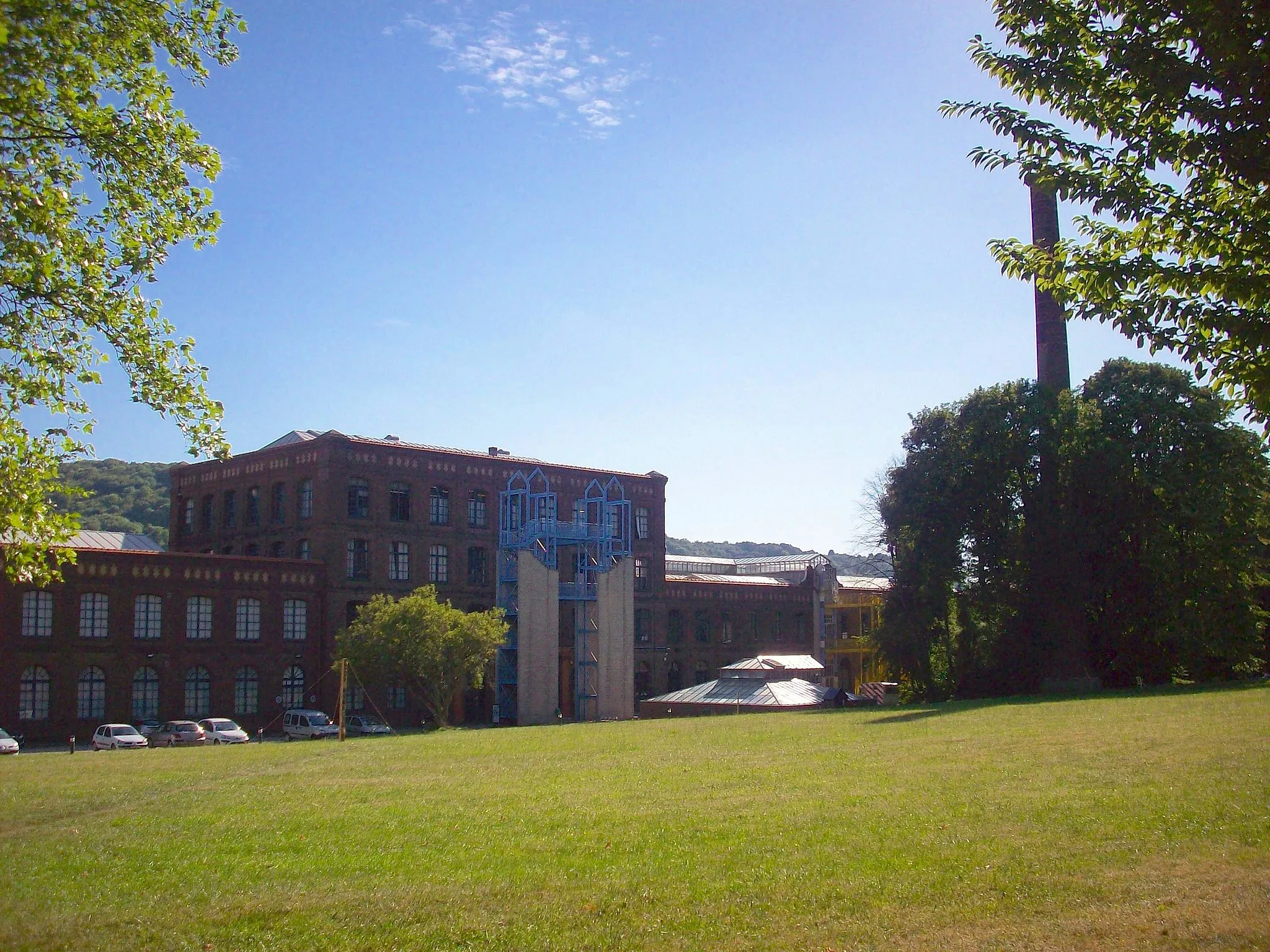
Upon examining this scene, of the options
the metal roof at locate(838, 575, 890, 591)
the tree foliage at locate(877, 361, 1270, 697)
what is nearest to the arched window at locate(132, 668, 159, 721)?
the tree foliage at locate(877, 361, 1270, 697)

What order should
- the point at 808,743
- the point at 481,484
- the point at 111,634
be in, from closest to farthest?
the point at 808,743
the point at 111,634
the point at 481,484

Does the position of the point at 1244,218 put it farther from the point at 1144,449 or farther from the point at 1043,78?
the point at 1144,449

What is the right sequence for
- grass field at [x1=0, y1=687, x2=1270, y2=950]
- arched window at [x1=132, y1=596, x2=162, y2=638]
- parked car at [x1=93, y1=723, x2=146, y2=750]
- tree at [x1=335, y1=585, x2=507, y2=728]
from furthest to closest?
arched window at [x1=132, y1=596, x2=162, y2=638]
tree at [x1=335, y1=585, x2=507, y2=728]
parked car at [x1=93, y1=723, x2=146, y2=750]
grass field at [x1=0, y1=687, x2=1270, y2=950]

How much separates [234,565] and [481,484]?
642 inches

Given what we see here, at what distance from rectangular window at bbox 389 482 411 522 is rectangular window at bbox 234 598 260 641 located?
981cm

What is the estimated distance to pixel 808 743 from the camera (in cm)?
2545

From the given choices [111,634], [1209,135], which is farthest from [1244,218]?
[111,634]

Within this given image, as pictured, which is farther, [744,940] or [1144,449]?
[1144,449]

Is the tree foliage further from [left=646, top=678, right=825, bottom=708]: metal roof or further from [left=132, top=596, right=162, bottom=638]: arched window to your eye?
[left=132, top=596, right=162, bottom=638]: arched window

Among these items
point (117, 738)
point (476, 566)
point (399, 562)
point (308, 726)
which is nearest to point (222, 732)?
point (117, 738)

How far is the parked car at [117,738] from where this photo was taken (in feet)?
141

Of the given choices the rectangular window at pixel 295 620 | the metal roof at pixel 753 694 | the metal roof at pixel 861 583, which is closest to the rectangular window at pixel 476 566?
the rectangular window at pixel 295 620

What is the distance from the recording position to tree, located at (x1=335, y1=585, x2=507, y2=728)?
155 feet

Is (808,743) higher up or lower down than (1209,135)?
lower down
